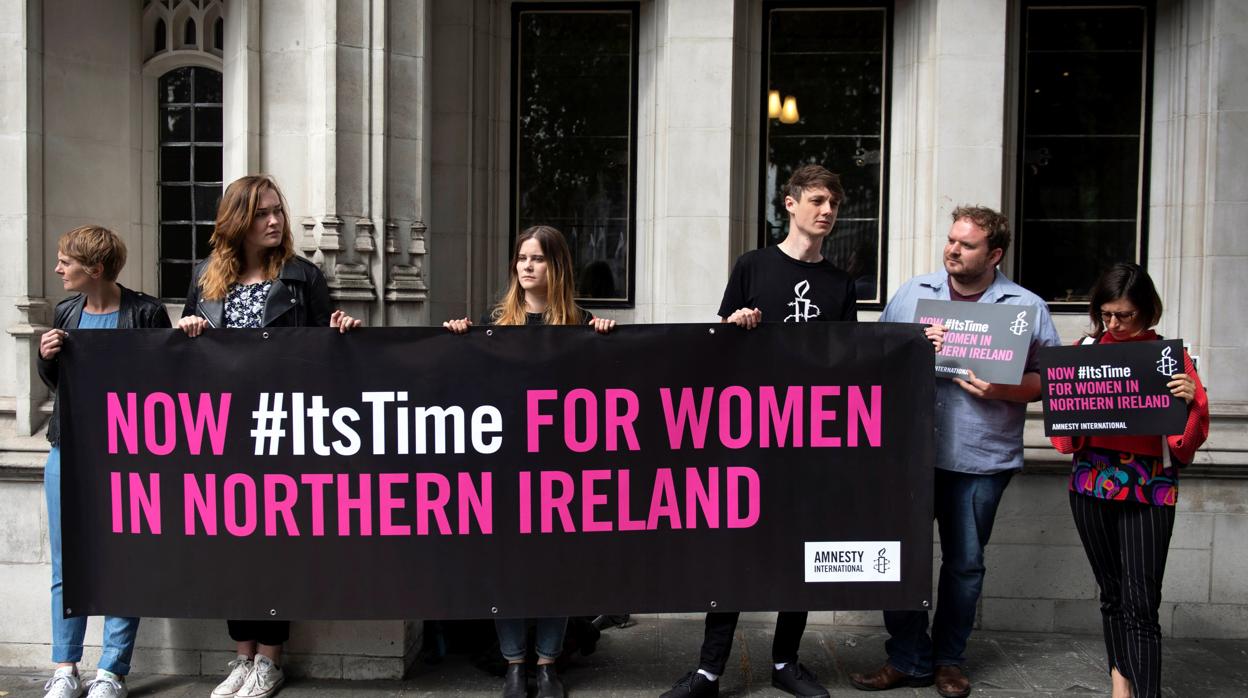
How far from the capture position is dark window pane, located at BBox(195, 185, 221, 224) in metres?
6.43

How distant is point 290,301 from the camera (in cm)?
492

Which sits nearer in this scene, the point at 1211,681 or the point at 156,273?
the point at 1211,681

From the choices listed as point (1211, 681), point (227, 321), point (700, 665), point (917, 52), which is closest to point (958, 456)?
point (700, 665)

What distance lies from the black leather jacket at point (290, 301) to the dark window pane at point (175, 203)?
1.60m

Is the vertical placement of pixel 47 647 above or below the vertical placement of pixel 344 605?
below

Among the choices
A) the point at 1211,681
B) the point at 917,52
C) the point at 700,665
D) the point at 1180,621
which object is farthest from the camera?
the point at 917,52

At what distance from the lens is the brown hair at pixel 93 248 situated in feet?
15.8

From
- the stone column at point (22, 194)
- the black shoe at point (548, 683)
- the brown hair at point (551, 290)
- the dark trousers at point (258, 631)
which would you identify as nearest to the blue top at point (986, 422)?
the brown hair at point (551, 290)

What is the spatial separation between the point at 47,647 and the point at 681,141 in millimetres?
4699

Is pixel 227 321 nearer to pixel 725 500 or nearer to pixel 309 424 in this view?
pixel 309 424

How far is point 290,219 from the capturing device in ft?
18.7

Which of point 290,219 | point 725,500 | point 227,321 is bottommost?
point 725,500

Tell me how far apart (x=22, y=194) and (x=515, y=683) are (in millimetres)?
3989

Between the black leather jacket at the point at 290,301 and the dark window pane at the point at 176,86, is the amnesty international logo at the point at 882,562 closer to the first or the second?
the black leather jacket at the point at 290,301
